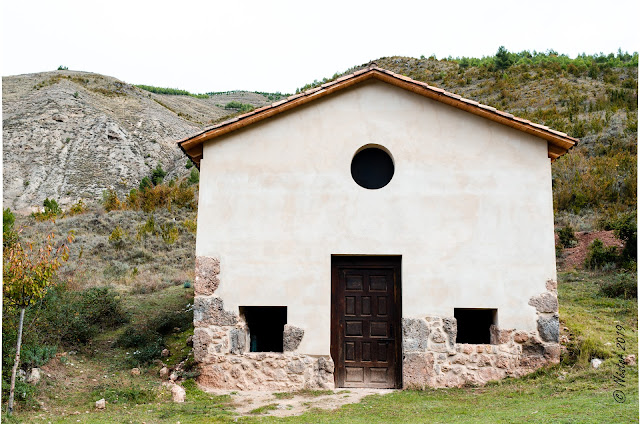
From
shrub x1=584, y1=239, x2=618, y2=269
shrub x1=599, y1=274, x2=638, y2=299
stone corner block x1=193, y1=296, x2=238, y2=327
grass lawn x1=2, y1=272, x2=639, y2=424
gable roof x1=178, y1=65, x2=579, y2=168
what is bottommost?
grass lawn x1=2, y1=272, x2=639, y2=424

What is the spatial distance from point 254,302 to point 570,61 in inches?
1415

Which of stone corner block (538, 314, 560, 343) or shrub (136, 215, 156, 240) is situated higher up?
shrub (136, 215, 156, 240)

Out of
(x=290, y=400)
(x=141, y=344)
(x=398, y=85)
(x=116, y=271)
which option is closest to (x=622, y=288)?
(x=398, y=85)

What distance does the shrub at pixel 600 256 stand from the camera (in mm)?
16188

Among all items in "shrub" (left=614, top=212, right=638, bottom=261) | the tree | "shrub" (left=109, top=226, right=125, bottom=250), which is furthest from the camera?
"shrub" (left=109, top=226, right=125, bottom=250)

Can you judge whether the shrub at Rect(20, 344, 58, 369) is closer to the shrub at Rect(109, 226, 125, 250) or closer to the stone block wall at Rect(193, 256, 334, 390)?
the stone block wall at Rect(193, 256, 334, 390)

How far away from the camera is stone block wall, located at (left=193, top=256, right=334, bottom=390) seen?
31.5 ft

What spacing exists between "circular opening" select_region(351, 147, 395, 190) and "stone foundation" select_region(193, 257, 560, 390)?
2656mm

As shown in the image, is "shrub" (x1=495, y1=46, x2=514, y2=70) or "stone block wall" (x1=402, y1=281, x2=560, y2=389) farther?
"shrub" (x1=495, y1=46, x2=514, y2=70)

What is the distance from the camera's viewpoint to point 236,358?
9703mm

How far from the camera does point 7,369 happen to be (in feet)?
27.6

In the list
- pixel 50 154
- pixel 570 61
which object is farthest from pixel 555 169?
pixel 50 154

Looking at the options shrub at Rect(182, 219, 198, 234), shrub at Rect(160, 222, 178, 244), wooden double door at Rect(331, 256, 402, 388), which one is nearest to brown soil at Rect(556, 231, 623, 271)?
→ wooden double door at Rect(331, 256, 402, 388)

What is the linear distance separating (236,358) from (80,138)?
35.2 meters
